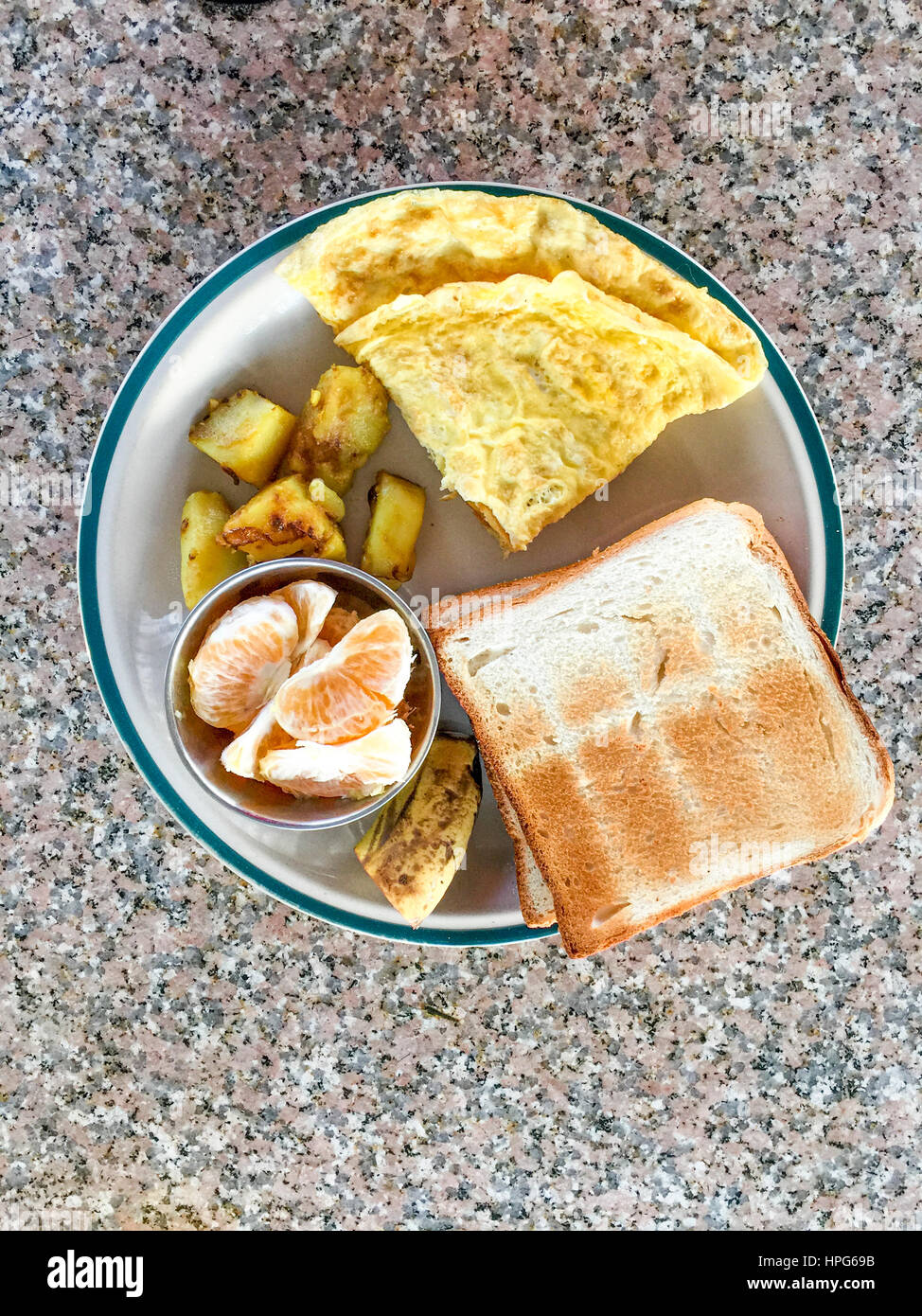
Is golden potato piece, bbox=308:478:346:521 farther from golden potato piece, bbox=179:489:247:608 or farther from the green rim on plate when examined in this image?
the green rim on plate

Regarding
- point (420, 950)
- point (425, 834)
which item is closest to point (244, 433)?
point (425, 834)

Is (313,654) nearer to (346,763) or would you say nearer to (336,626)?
(336,626)

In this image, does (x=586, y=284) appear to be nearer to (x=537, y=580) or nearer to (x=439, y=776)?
(x=537, y=580)

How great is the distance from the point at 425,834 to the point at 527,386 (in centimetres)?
86

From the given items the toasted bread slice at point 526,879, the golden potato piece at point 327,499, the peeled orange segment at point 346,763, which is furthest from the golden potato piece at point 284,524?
the toasted bread slice at point 526,879

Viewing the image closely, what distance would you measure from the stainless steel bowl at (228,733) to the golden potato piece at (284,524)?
0.05m

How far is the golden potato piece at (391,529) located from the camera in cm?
175

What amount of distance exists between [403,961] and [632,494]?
45.7 inches

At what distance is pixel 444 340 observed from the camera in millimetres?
1688

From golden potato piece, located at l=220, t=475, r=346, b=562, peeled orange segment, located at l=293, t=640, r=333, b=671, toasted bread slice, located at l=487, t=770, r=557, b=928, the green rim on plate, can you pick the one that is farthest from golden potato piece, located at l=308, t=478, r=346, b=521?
toasted bread slice, located at l=487, t=770, r=557, b=928

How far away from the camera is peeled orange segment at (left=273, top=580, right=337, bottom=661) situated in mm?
1600
